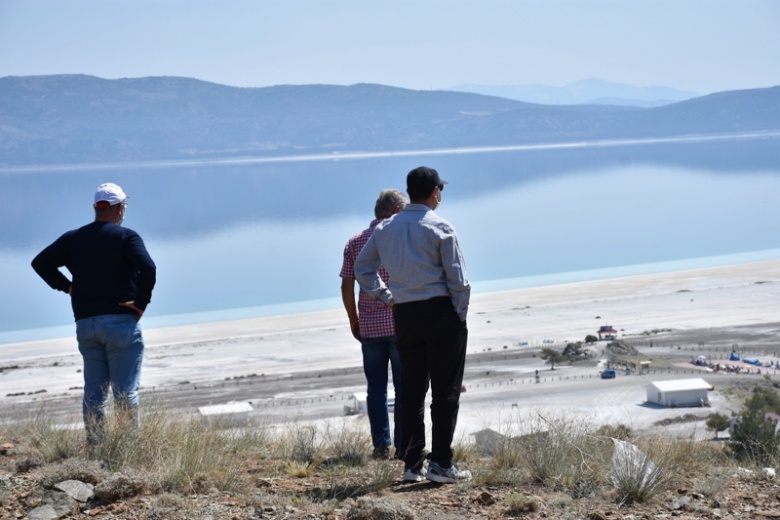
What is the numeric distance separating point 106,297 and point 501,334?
78.7ft

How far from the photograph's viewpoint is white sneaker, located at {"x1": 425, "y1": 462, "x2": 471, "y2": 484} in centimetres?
423

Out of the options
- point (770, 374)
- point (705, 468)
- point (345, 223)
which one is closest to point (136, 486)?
point (705, 468)

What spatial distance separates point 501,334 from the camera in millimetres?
28141

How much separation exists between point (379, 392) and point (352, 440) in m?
0.36

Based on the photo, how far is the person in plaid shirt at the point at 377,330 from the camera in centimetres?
489

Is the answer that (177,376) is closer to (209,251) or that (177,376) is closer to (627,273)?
(627,273)

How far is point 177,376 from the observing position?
23.6 meters

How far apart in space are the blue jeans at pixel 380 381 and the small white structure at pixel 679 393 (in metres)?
12.4

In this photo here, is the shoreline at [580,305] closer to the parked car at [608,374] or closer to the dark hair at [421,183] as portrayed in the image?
the parked car at [608,374]

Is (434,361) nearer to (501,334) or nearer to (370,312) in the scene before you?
(370,312)

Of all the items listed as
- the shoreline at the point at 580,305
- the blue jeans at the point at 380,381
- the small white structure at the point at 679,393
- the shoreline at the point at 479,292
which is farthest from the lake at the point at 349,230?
the blue jeans at the point at 380,381

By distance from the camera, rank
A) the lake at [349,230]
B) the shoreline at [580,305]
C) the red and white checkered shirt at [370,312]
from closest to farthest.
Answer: the red and white checkered shirt at [370,312], the shoreline at [580,305], the lake at [349,230]

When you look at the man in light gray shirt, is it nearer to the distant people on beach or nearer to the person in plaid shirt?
the person in plaid shirt

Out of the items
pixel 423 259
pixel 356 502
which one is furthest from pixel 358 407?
pixel 356 502
